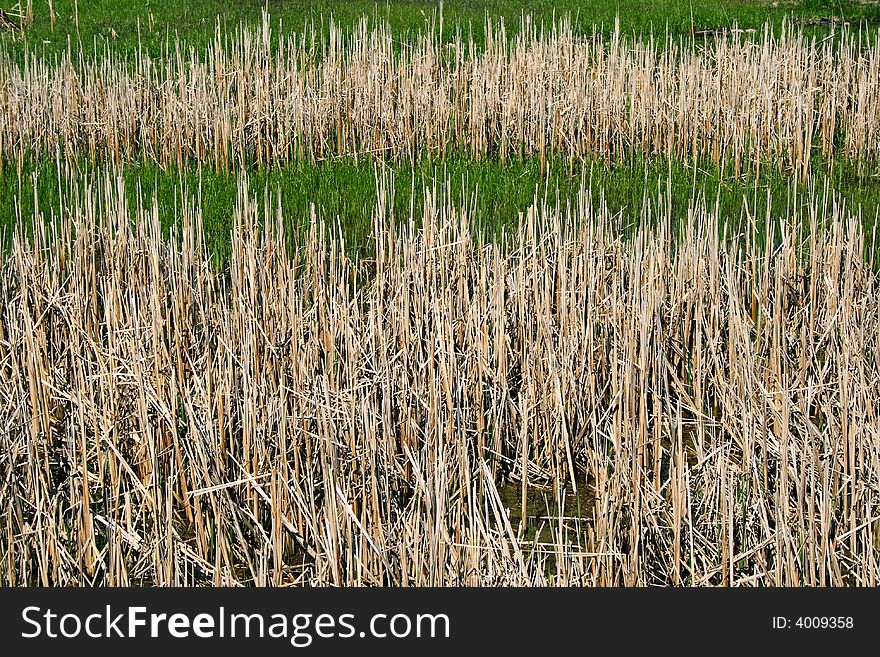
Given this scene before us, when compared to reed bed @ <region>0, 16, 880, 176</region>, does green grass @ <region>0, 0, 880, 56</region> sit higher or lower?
higher

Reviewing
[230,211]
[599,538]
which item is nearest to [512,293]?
[599,538]

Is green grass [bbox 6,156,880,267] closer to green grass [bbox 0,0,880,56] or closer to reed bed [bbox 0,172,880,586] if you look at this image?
reed bed [bbox 0,172,880,586]

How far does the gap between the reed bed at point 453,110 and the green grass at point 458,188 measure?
0.82 ft

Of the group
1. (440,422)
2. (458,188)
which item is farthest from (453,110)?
(440,422)

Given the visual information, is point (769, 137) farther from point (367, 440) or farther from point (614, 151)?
point (367, 440)

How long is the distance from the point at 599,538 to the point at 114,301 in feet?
6.71

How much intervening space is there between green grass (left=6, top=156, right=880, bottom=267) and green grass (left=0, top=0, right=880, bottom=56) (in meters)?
4.25

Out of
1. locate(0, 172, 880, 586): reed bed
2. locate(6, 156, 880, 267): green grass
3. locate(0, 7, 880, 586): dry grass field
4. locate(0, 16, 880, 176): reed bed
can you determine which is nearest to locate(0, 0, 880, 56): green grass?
locate(0, 16, 880, 176): reed bed

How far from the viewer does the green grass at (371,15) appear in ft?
37.1

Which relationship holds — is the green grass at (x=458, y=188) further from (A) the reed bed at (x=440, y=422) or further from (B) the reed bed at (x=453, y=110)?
(A) the reed bed at (x=440, y=422)

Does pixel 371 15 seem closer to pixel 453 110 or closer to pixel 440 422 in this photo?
pixel 453 110

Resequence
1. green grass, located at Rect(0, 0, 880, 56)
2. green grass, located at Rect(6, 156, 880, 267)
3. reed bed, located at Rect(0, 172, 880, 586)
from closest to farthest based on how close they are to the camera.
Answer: reed bed, located at Rect(0, 172, 880, 586) → green grass, located at Rect(6, 156, 880, 267) → green grass, located at Rect(0, 0, 880, 56)

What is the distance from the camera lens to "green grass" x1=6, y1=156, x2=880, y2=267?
233 inches

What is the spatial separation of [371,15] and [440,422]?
33.2ft
